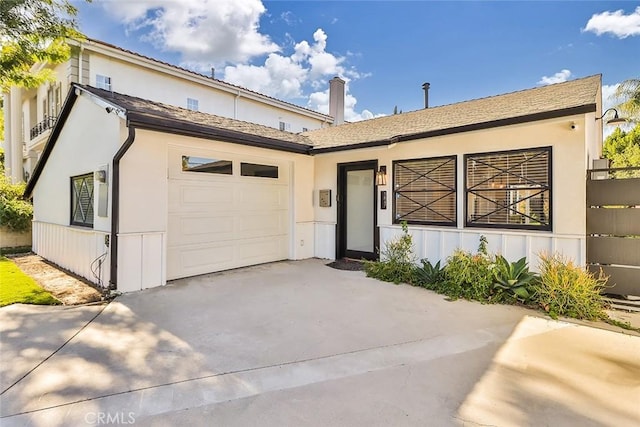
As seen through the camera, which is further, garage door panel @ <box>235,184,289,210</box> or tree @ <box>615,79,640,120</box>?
tree @ <box>615,79,640,120</box>

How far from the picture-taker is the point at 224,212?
23.2 feet

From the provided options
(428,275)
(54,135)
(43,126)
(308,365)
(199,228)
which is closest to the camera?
(308,365)

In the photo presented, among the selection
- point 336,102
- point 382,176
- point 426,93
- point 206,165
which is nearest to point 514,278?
point 382,176

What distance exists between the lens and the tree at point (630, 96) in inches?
537

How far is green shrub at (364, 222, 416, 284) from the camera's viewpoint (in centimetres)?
650

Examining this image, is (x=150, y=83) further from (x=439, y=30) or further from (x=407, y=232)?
(x=407, y=232)

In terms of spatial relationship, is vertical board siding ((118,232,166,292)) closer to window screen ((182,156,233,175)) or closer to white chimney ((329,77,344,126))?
window screen ((182,156,233,175))

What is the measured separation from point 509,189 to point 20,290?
902 cm

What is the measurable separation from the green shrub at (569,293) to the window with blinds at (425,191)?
2.02 meters

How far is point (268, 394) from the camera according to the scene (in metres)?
2.61

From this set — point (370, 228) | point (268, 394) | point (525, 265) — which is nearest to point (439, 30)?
point (370, 228)

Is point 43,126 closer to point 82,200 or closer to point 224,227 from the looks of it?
point 82,200

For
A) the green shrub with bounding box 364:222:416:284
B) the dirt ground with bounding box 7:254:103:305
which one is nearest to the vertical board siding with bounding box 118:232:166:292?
the dirt ground with bounding box 7:254:103:305

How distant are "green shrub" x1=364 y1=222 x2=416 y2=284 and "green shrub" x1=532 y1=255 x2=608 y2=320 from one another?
2.24 metres
